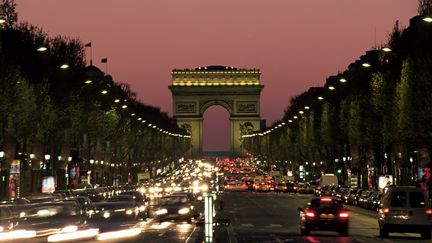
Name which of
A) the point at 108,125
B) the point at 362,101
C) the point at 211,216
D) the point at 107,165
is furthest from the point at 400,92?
the point at 107,165

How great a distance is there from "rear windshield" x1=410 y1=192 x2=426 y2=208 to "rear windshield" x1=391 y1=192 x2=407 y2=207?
0.89 feet

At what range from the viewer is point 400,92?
7512 cm

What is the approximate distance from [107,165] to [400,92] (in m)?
84.1

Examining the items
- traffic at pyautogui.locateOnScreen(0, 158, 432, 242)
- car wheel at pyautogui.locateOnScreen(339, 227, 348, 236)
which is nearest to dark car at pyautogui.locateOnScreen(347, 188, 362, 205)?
traffic at pyautogui.locateOnScreen(0, 158, 432, 242)

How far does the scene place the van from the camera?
142 ft

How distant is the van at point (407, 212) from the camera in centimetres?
4341

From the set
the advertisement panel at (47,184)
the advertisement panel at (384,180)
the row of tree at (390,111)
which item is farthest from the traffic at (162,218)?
the advertisement panel at (47,184)

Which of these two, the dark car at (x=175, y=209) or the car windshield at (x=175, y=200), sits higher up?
the car windshield at (x=175, y=200)

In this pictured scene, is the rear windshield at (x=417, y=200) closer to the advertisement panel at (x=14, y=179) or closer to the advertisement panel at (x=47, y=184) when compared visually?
the advertisement panel at (x=14, y=179)

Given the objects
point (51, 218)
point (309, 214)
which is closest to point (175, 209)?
point (309, 214)

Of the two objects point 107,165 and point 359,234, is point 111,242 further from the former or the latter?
point 107,165

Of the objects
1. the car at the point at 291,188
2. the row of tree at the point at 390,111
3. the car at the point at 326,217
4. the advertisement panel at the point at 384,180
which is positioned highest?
the row of tree at the point at 390,111

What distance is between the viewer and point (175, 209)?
56656 mm

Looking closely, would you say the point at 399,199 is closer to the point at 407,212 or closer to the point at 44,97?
the point at 407,212
